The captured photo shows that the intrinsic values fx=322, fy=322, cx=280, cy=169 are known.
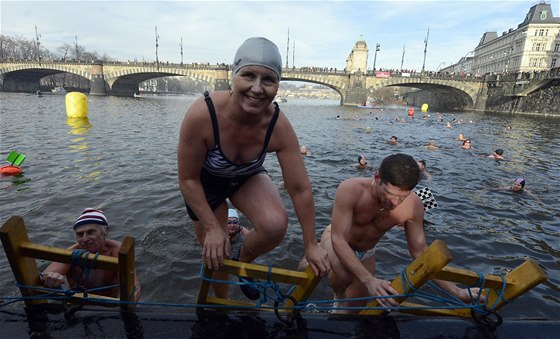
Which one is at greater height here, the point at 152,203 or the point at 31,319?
the point at 31,319

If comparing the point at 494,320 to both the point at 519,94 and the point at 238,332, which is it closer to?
the point at 238,332

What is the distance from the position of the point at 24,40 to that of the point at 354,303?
14144cm

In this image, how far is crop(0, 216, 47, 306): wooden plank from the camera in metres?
2.24

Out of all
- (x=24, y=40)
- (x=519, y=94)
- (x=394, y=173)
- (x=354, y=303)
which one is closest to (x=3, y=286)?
(x=354, y=303)

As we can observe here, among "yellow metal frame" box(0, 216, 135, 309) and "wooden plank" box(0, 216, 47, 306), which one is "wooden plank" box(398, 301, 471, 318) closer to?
"yellow metal frame" box(0, 216, 135, 309)

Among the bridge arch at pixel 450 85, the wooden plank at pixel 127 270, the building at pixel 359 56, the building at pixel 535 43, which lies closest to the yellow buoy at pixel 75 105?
the wooden plank at pixel 127 270

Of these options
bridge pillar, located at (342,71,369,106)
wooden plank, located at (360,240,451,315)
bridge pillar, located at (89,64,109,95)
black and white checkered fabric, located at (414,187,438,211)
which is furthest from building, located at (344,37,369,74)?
wooden plank, located at (360,240,451,315)

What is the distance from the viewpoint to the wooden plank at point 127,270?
2291mm

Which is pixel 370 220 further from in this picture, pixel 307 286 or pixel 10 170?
pixel 10 170

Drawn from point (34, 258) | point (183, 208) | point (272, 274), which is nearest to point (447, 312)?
point (272, 274)

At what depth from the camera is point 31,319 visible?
2469 millimetres

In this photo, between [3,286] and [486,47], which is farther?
[486,47]

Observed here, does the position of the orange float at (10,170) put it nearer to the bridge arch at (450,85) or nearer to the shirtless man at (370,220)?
the shirtless man at (370,220)

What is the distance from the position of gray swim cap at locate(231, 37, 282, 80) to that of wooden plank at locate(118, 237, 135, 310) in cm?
154
